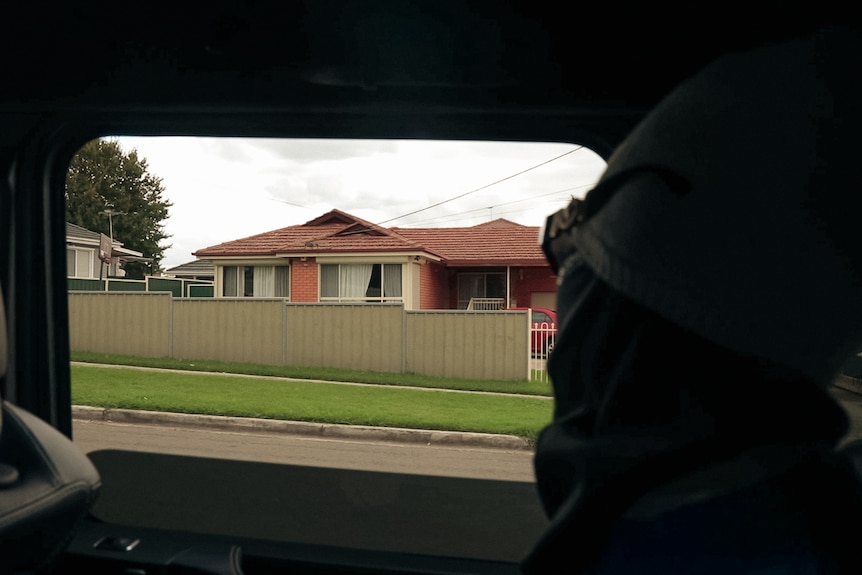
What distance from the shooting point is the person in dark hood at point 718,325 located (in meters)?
0.78

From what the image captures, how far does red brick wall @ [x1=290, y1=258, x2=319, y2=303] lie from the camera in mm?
5305

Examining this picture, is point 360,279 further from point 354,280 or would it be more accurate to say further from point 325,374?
point 325,374

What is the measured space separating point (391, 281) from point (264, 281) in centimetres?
102

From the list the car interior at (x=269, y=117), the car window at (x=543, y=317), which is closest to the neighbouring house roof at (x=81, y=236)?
the car interior at (x=269, y=117)

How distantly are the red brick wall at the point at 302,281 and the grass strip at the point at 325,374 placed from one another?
1.56 meters

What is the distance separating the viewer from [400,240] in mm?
4277

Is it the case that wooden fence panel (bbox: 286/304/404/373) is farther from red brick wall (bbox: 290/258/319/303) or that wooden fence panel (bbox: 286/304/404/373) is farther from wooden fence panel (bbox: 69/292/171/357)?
red brick wall (bbox: 290/258/319/303)

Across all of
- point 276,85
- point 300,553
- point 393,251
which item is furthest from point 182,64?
point 393,251

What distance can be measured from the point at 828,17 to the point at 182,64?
71.8 inches

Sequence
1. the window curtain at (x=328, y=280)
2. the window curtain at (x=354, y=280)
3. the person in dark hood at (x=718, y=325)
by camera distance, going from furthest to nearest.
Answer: the window curtain at (x=354, y=280)
the window curtain at (x=328, y=280)
the person in dark hood at (x=718, y=325)

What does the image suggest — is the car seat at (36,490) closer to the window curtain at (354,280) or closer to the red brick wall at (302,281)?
the red brick wall at (302,281)

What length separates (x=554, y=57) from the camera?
6.84 feet

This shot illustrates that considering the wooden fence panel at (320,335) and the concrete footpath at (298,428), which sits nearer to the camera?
the concrete footpath at (298,428)

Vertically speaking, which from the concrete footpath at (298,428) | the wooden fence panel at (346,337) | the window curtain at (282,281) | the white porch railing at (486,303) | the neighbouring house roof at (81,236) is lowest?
the concrete footpath at (298,428)
